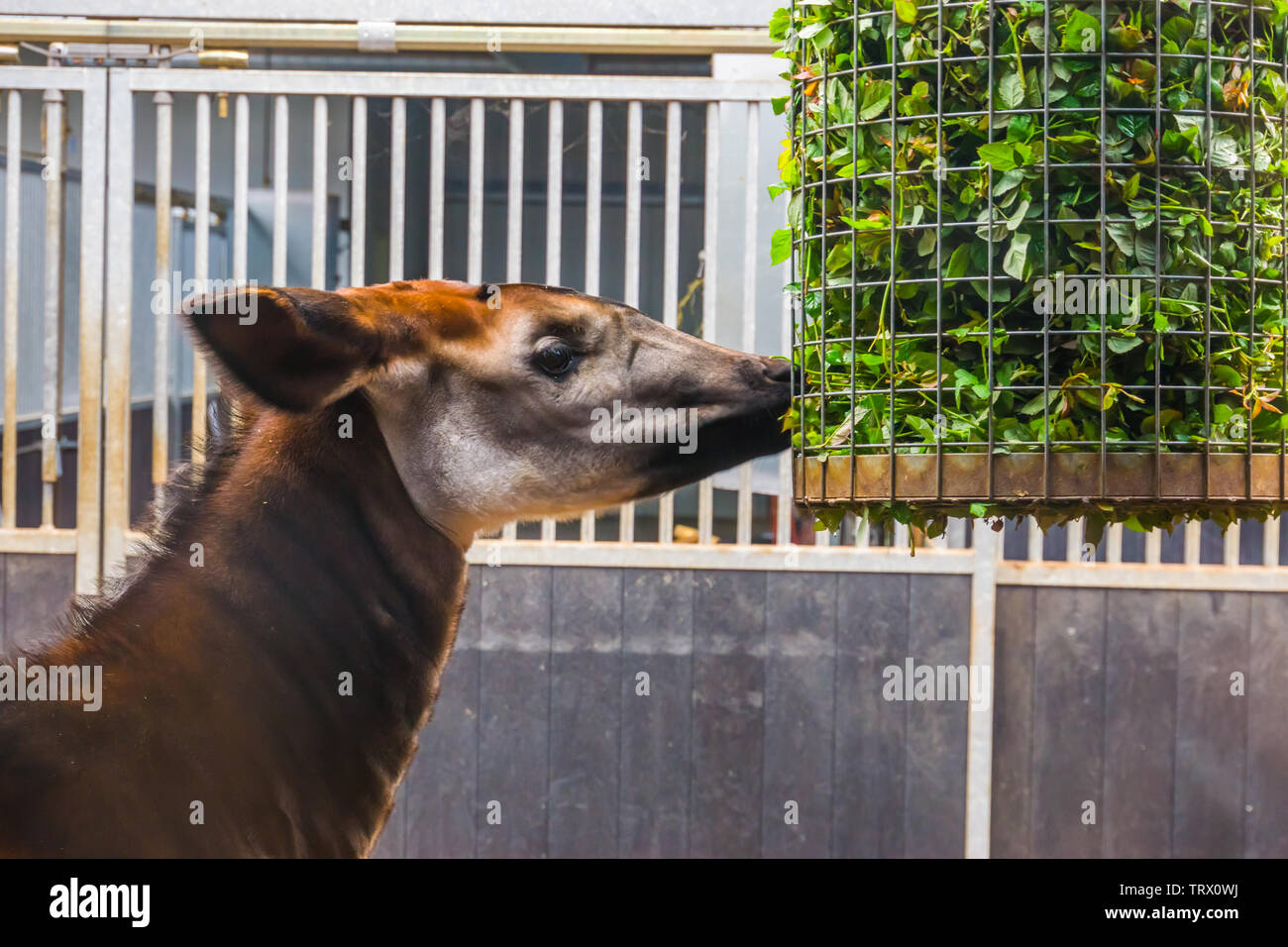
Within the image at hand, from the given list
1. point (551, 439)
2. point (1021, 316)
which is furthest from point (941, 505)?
point (551, 439)

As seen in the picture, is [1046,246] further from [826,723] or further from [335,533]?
[826,723]

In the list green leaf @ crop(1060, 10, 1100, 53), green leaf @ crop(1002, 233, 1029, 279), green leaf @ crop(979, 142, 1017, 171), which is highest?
green leaf @ crop(1060, 10, 1100, 53)

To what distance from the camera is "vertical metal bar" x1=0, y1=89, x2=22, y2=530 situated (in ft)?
11.5

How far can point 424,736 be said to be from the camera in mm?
3494

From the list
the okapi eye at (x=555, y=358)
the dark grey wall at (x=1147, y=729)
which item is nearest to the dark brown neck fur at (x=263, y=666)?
the okapi eye at (x=555, y=358)

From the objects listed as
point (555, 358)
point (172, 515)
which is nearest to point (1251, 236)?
point (555, 358)

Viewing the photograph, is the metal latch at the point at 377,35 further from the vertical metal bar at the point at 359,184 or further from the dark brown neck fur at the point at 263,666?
the dark brown neck fur at the point at 263,666

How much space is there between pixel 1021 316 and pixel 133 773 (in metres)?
1.17

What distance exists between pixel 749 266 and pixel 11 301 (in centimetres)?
194

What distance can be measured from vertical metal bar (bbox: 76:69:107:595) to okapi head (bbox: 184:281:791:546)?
1842 millimetres

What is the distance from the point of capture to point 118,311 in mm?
3506

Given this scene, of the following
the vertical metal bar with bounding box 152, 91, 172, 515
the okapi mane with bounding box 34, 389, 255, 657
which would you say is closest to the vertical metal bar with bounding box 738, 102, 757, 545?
the vertical metal bar with bounding box 152, 91, 172, 515

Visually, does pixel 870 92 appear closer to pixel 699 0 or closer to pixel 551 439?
pixel 551 439

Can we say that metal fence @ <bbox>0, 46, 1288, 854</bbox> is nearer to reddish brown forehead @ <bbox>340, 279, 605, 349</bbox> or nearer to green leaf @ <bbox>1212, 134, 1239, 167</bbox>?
reddish brown forehead @ <bbox>340, 279, 605, 349</bbox>
